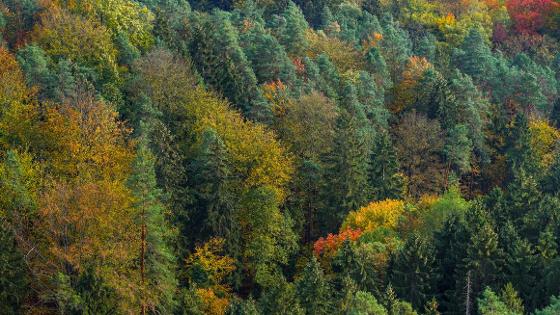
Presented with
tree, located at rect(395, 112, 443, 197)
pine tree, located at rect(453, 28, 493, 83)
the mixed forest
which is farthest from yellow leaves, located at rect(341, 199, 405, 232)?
pine tree, located at rect(453, 28, 493, 83)

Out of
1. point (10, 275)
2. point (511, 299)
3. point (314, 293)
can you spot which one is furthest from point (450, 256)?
point (10, 275)

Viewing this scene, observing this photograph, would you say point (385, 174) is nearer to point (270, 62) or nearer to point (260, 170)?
point (260, 170)

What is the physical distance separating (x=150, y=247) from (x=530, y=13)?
108 m

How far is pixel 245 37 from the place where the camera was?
365 feet

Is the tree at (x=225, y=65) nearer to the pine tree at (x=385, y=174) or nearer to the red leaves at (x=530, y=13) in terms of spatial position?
the pine tree at (x=385, y=174)

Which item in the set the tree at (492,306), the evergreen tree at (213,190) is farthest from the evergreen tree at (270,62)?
the tree at (492,306)

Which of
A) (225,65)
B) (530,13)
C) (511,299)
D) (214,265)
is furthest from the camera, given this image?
(530,13)

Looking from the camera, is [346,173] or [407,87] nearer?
[346,173]

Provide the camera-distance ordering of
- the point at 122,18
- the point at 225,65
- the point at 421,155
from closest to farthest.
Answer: the point at 421,155, the point at 225,65, the point at 122,18

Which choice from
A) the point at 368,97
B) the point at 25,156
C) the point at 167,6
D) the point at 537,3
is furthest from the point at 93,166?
the point at 537,3

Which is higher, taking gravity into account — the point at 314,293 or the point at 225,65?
the point at 225,65

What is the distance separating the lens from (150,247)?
67.0m

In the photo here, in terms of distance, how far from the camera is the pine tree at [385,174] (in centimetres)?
8812

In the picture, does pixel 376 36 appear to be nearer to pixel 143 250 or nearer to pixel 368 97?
pixel 368 97
